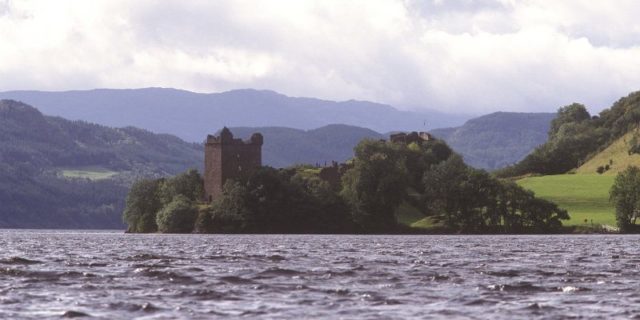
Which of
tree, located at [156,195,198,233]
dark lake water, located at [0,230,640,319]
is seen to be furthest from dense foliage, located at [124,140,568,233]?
dark lake water, located at [0,230,640,319]

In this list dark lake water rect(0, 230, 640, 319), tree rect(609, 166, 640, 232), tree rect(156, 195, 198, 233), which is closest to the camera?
dark lake water rect(0, 230, 640, 319)

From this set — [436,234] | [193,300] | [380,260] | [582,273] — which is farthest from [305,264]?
[436,234]

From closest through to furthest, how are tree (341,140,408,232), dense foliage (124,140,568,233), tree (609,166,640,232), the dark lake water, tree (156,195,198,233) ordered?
the dark lake water < tree (609,166,640,232) < dense foliage (124,140,568,233) < tree (341,140,408,232) < tree (156,195,198,233)

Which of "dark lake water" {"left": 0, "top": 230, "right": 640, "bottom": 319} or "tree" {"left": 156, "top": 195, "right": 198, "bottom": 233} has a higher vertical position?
"tree" {"left": 156, "top": 195, "right": 198, "bottom": 233}

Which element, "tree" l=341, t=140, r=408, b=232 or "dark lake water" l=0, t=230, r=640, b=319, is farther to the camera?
"tree" l=341, t=140, r=408, b=232

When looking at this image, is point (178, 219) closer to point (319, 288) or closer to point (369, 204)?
point (369, 204)

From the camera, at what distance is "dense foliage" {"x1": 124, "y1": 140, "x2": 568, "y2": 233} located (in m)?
185

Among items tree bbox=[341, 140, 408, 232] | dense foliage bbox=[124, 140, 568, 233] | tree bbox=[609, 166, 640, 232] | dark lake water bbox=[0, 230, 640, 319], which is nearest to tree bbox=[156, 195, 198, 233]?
dense foliage bbox=[124, 140, 568, 233]

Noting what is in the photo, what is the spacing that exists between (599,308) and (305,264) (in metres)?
29.8

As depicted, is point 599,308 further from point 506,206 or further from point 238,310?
point 506,206

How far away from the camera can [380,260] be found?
78562 millimetres

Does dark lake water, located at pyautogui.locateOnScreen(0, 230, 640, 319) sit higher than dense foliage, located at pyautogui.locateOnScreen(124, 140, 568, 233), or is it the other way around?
dense foliage, located at pyautogui.locateOnScreen(124, 140, 568, 233)

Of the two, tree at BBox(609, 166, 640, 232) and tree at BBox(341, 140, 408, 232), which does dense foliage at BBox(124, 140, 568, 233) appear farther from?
tree at BBox(609, 166, 640, 232)

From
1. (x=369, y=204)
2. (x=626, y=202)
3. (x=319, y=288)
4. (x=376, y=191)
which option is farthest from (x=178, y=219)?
(x=319, y=288)
